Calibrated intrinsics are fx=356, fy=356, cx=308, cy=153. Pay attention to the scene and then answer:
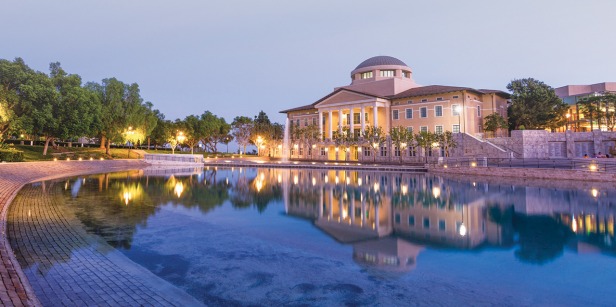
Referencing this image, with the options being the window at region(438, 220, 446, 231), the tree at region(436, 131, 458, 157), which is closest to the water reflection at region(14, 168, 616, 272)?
the window at region(438, 220, 446, 231)

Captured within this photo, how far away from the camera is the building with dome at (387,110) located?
54719 millimetres

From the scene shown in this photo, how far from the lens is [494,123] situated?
5178 cm

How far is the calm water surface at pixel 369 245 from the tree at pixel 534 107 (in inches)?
1587

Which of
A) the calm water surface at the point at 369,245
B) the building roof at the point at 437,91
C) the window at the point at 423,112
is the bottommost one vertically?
the calm water surface at the point at 369,245

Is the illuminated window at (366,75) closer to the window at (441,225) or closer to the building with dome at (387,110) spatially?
the building with dome at (387,110)

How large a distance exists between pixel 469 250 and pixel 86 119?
175ft

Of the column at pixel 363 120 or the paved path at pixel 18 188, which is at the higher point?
the column at pixel 363 120

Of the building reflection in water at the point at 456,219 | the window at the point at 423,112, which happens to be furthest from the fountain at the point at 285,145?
the building reflection in water at the point at 456,219

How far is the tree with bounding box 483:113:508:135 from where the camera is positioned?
51.9m

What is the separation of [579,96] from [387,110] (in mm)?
40950

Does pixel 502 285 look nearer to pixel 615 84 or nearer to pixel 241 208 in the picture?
pixel 241 208

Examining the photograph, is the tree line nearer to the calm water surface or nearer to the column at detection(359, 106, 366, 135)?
the column at detection(359, 106, 366, 135)

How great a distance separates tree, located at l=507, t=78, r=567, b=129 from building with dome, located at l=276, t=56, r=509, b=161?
2212 mm

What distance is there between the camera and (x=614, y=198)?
18328mm
